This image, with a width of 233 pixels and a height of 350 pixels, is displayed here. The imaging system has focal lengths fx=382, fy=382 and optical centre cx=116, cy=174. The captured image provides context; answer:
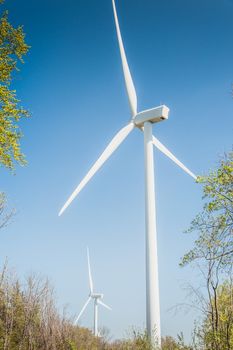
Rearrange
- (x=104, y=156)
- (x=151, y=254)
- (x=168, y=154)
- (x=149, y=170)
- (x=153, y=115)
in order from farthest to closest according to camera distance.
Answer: (x=168, y=154), (x=153, y=115), (x=104, y=156), (x=149, y=170), (x=151, y=254)

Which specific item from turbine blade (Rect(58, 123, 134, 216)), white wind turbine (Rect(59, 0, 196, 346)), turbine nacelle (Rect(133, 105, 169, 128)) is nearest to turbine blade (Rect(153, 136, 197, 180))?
white wind turbine (Rect(59, 0, 196, 346))

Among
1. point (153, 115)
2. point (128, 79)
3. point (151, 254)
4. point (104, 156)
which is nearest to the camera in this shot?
point (151, 254)

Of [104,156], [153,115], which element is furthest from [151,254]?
[153,115]

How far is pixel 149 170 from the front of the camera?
24.6m

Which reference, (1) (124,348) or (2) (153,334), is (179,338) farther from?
(2) (153,334)

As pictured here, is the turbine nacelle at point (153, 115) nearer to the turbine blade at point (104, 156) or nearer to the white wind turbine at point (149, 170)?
the white wind turbine at point (149, 170)

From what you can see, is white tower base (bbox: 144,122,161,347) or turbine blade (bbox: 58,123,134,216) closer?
white tower base (bbox: 144,122,161,347)

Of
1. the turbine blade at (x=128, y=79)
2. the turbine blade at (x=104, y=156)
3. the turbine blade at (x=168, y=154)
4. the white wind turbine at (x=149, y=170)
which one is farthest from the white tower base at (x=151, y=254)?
the turbine blade at (x=128, y=79)

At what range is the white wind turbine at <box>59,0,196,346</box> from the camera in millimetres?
20473

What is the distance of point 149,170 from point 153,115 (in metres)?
4.96

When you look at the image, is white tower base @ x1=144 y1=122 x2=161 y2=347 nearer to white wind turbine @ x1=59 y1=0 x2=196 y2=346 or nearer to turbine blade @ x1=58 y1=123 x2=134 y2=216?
white wind turbine @ x1=59 y1=0 x2=196 y2=346

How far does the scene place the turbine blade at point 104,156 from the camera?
78.4ft

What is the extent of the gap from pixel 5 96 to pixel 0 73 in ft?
2.96

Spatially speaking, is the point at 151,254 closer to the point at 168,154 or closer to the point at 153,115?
the point at 168,154
